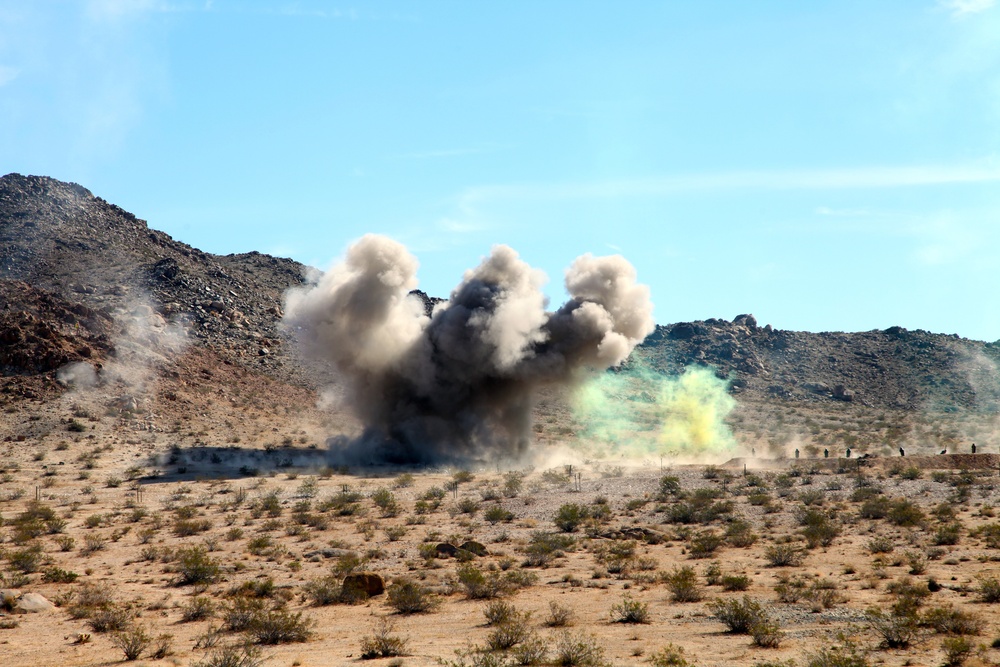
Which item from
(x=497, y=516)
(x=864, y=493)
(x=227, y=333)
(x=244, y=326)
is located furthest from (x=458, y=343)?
(x=244, y=326)

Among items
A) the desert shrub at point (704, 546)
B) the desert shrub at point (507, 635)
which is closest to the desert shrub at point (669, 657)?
the desert shrub at point (507, 635)

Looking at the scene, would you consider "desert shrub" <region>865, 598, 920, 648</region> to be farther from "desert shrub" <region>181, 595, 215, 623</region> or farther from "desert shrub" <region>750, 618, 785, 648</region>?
"desert shrub" <region>181, 595, 215, 623</region>

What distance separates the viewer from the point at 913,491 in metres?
37.0

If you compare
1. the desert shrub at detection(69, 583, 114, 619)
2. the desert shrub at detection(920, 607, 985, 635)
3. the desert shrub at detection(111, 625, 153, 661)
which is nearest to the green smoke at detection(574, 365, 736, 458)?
the desert shrub at detection(69, 583, 114, 619)

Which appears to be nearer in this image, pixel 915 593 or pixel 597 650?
pixel 597 650

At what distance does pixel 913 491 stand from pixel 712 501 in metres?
8.97

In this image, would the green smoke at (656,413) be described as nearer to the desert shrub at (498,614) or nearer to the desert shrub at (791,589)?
the desert shrub at (791,589)

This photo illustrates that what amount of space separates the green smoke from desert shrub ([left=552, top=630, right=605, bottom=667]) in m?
37.2

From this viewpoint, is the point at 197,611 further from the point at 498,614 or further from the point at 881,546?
the point at 881,546

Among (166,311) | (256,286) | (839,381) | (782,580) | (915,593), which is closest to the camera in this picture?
(915,593)

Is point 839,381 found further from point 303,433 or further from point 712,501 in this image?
point 712,501

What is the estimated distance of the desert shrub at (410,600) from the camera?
64.6 feet

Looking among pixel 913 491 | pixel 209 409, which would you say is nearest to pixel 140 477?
pixel 209 409

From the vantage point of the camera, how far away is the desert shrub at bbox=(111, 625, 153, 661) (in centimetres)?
1606
